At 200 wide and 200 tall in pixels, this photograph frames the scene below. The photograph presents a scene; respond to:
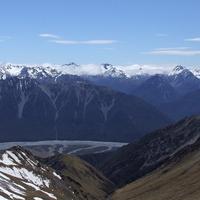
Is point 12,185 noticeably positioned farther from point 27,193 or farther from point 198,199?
point 198,199

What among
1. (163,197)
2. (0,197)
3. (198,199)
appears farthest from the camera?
(163,197)

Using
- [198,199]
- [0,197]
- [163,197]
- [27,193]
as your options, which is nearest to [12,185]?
[27,193]

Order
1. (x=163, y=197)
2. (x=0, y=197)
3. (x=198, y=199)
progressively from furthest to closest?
(x=163, y=197) → (x=0, y=197) → (x=198, y=199)

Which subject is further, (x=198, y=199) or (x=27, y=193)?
(x=27, y=193)

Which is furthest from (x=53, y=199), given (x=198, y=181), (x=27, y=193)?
(x=198, y=181)

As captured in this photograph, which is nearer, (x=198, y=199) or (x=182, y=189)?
(x=198, y=199)

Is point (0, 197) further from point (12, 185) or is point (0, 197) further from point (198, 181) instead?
point (198, 181)

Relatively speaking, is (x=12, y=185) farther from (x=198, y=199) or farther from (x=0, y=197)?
(x=198, y=199)

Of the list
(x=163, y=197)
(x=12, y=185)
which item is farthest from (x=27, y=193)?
(x=163, y=197)
